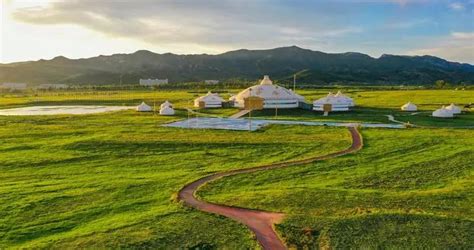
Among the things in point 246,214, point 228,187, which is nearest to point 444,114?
point 228,187

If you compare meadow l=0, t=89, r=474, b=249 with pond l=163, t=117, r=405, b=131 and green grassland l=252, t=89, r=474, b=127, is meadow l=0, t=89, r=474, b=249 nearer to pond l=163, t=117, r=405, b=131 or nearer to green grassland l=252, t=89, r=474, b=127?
pond l=163, t=117, r=405, b=131

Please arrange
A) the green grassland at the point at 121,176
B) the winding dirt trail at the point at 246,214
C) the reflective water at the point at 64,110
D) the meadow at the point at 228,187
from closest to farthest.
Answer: the winding dirt trail at the point at 246,214 → the meadow at the point at 228,187 → the green grassland at the point at 121,176 → the reflective water at the point at 64,110

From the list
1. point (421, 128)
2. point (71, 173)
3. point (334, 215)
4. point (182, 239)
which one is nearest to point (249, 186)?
point (334, 215)

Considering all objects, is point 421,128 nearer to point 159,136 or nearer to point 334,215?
point 159,136

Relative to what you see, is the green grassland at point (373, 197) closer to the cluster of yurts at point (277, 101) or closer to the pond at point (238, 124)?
the pond at point (238, 124)

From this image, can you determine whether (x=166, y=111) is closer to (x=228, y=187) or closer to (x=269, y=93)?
(x=269, y=93)

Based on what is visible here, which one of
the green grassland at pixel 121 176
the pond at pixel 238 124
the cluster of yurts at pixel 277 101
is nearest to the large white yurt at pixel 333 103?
the cluster of yurts at pixel 277 101
